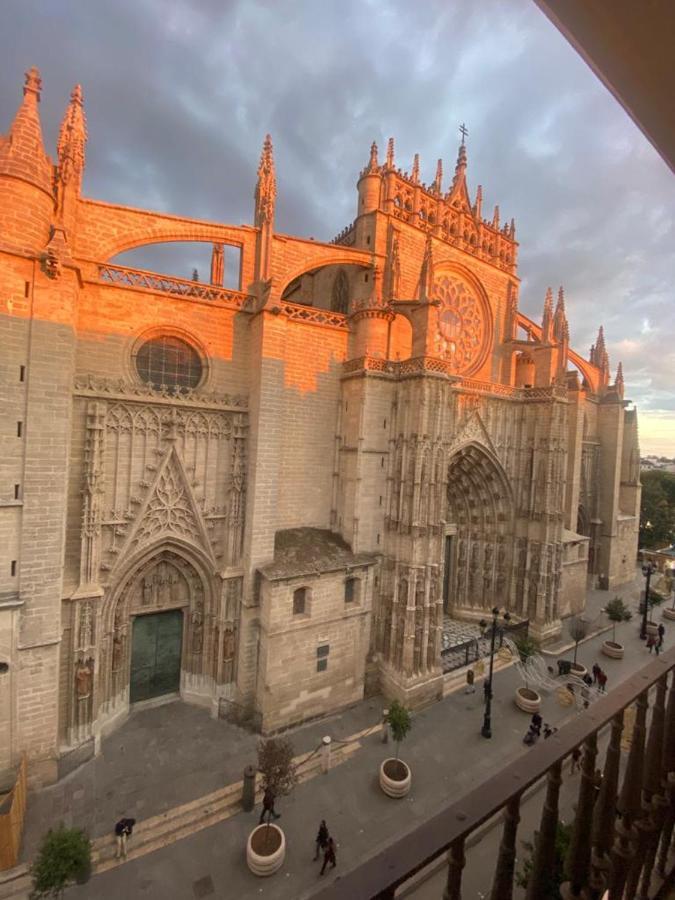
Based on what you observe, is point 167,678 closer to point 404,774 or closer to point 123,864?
point 123,864

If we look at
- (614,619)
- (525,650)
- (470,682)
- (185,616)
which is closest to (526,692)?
(525,650)

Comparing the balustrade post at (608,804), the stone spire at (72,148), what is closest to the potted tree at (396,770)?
the balustrade post at (608,804)

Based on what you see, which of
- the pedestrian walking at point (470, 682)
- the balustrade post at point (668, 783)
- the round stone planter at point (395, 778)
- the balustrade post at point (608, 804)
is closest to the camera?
the balustrade post at point (608, 804)

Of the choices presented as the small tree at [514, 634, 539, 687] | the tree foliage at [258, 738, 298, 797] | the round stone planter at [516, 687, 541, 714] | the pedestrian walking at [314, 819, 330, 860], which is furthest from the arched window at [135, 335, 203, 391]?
the round stone planter at [516, 687, 541, 714]

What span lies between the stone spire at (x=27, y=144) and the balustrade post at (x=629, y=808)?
14352 mm

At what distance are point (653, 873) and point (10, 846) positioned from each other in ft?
37.8

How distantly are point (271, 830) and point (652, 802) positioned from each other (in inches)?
372

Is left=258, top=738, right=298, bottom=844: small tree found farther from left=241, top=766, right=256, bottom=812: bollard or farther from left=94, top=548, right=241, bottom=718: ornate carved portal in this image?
left=94, top=548, right=241, bottom=718: ornate carved portal

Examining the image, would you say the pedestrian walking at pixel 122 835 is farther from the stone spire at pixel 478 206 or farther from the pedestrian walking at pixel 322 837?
the stone spire at pixel 478 206

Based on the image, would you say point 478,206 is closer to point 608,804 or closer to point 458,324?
point 458,324

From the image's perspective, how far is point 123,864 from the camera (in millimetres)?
8578

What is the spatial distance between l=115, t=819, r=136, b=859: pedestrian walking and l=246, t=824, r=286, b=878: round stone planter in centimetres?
253

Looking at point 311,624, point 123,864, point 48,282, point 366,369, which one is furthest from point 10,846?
point 366,369

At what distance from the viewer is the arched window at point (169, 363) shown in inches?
498
